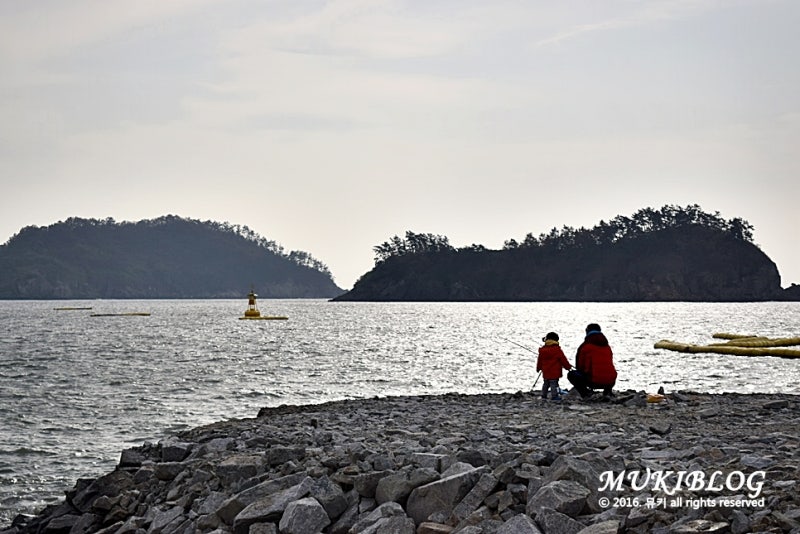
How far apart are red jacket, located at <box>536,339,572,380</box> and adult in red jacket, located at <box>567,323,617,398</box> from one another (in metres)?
0.35

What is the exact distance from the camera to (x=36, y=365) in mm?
47031

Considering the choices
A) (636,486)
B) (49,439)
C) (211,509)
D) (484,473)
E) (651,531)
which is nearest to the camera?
(651,531)


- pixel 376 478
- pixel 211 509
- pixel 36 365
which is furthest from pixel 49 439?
pixel 36 365

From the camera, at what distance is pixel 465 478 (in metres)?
9.70

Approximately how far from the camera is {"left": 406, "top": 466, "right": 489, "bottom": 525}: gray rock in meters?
9.55

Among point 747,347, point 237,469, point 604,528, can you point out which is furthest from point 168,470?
point 747,347

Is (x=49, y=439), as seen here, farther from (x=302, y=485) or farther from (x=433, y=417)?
(x=302, y=485)

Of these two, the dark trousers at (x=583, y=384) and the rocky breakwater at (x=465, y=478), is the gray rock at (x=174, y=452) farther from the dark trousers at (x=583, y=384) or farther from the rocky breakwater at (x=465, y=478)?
the dark trousers at (x=583, y=384)

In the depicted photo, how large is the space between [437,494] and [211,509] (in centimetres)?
317

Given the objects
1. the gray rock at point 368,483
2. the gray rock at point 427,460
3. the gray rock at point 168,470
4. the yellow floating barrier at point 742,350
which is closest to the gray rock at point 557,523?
the gray rock at point 427,460

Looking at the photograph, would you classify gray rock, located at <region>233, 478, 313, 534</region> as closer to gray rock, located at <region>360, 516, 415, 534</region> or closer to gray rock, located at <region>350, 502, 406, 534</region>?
gray rock, located at <region>350, 502, 406, 534</region>

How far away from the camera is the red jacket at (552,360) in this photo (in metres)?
19.0

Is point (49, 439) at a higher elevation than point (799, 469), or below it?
below

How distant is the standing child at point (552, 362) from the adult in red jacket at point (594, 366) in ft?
1.13
